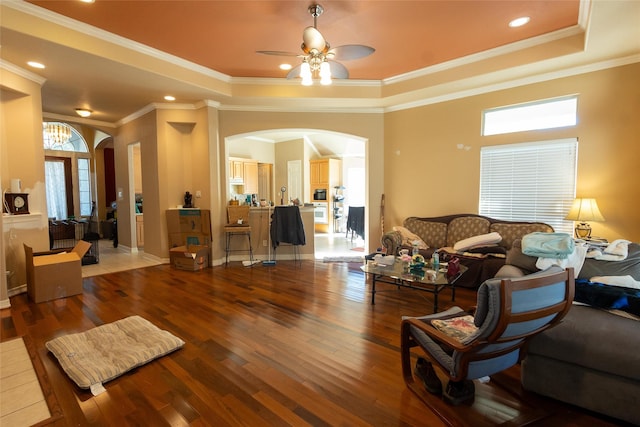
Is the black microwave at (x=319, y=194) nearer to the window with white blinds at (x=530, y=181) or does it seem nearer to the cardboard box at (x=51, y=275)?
the window with white blinds at (x=530, y=181)

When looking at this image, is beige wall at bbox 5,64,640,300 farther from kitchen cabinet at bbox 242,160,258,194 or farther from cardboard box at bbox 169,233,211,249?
kitchen cabinet at bbox 242,160,258,194

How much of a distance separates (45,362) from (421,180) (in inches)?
206

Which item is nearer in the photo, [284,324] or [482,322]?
[482,322]

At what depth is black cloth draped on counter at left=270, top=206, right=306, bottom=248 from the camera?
17.9 feet

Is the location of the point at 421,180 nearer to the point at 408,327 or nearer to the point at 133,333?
the point at 408,327

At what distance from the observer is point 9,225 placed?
3742 millimetres

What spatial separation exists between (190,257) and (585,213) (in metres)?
5.56

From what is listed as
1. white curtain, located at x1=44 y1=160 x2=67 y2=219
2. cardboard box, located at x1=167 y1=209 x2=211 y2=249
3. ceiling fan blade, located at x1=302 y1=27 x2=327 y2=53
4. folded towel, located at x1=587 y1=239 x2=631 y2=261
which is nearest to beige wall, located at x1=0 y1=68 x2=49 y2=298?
cardboard box, located at x1=167 y1=209 x2=211 y2=249

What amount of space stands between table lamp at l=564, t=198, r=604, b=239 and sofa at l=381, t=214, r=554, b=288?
35 cm

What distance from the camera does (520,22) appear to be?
3.24 meters

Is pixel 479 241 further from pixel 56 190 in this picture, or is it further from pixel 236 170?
pixel 56 190

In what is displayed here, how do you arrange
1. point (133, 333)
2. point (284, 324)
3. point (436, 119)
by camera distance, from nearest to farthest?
point (133, 333) < point (284, 324) < point (436, 119)

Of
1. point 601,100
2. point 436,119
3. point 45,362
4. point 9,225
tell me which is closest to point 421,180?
point 436,119

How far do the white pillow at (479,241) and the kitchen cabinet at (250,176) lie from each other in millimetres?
6558
